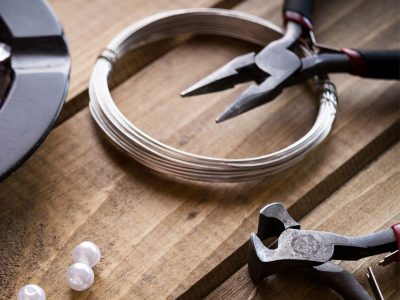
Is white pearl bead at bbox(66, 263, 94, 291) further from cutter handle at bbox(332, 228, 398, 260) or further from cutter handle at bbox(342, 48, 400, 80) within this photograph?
cutter handle at bbox(342, 48, 400, 80)

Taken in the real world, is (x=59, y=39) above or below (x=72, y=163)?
above

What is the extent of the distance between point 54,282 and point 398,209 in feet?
1.30

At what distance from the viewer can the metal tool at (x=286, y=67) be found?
839 millimetres

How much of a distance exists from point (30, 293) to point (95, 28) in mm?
418

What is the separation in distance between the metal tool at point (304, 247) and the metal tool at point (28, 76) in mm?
259

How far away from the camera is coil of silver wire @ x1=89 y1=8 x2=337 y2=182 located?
2.71 feet

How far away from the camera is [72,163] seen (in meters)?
0.85

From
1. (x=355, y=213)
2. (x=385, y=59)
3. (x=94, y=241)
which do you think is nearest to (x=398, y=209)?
(x=355, y=213)

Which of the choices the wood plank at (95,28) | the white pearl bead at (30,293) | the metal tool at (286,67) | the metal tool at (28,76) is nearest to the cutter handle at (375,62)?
the metal tool at (286,67)

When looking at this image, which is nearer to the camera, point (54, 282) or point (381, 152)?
point (54, 282)

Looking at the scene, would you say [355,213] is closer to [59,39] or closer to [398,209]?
[398,209]

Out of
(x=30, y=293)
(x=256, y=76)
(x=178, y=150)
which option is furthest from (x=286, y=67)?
(x=30, y=293)

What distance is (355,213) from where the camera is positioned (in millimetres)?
818

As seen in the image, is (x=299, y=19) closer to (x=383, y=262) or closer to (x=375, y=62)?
(x=375, y=62)
